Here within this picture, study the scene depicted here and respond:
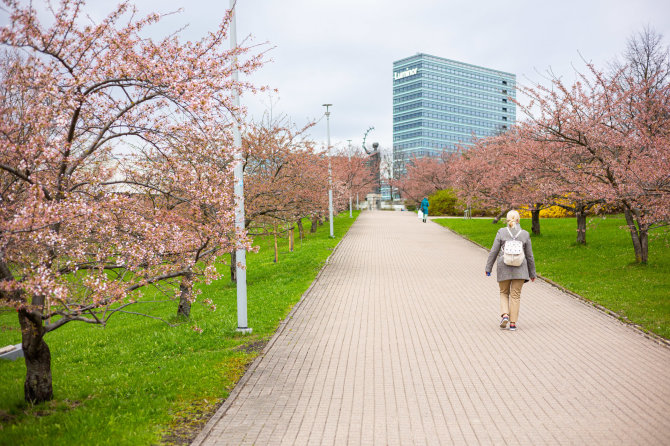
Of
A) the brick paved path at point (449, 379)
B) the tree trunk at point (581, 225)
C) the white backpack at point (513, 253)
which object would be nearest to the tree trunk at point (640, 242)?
the tree trunk at point (581, 225)

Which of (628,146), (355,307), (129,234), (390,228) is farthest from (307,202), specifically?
(390,228)

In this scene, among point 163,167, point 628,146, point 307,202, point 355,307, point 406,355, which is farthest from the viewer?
point 307,202

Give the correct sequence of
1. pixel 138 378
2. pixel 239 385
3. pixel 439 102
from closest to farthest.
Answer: pixel 239 385 → pixel 138 378 → pixel 439 102

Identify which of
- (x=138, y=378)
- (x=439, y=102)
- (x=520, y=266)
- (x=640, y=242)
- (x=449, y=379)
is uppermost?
(x=439, y=102)

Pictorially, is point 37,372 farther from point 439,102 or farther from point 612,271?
point 439,102

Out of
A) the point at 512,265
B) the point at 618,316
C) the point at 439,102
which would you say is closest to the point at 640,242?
the point at 618,316

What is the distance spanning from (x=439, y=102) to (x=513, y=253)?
13392 cm

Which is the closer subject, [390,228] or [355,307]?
[355,307]

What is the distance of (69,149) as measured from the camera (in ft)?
17.0

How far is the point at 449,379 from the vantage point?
20.0ft

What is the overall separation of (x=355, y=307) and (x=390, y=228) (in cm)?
2047

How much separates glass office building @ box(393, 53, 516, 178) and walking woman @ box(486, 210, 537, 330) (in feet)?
398

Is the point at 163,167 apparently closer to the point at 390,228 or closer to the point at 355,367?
the point at 355,367

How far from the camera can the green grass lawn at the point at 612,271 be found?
30.7 ft
